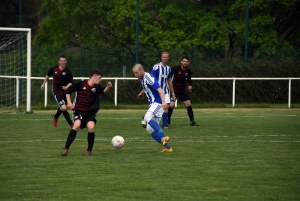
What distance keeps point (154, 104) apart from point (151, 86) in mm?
359

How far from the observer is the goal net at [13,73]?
26.0 meters

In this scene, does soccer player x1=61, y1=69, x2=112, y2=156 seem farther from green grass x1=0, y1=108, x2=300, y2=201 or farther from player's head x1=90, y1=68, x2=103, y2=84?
green grass x1=0, y1=108, x2=300, y2=201

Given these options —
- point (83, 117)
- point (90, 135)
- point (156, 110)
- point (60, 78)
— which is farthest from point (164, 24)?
point (90, 135)

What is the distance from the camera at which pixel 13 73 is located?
29719 millimetres

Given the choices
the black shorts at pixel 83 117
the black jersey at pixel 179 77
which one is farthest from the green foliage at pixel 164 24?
the black shorts at pixel 83 117

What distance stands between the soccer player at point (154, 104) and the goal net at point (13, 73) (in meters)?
10.9

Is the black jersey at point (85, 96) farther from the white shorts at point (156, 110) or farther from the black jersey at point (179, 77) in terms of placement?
the black jersey at point (179, 77)

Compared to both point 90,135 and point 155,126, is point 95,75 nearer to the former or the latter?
point 90,135

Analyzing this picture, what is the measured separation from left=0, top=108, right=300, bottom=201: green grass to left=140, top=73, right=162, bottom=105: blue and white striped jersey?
3.09ft

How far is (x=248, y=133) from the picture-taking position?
55.8ft

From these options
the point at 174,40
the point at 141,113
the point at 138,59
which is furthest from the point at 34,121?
the point at 174,40

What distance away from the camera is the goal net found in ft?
85.4

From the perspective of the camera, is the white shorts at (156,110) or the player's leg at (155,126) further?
the white shorts at (156,110)

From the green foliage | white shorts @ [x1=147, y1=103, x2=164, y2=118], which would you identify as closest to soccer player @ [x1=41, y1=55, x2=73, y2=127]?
white shorts @ [x1=147, y1=103, x2=164, y2=118]
